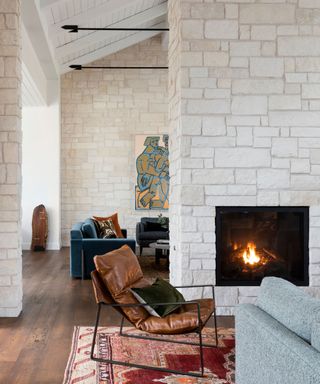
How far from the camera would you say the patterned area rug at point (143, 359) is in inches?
130

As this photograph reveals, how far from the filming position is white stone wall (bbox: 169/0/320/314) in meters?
5.03

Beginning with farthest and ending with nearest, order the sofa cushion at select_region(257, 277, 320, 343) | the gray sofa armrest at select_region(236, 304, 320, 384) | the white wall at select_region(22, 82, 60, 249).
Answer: the white wall at select_region(22, 82, 60, 249) → the sofa cushion at select_region(257, 277, 320, 343) → the gray sofa armrest at select_region(236, 304, 320, 384)

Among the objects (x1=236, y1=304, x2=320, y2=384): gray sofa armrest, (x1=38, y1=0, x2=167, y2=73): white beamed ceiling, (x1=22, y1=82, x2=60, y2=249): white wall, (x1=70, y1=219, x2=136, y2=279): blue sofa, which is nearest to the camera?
(x1=236, y1=304, x2=320, y2=384): gray sofa armrest

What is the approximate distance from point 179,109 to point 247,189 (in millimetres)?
1051

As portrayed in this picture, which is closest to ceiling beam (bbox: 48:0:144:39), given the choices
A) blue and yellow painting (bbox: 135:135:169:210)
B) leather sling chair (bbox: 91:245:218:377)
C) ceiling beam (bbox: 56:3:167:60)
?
ceiling beam (bbox: 56:3:167:60)

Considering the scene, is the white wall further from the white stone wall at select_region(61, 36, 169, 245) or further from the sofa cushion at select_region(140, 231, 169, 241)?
the sofa cushion at select_region(140, 231, 169, 241)

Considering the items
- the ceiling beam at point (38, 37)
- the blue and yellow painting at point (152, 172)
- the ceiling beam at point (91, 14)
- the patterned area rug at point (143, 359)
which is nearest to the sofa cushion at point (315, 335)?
the patterned area rug at point (143, 359)

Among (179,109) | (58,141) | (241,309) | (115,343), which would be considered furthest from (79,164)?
(241,309)

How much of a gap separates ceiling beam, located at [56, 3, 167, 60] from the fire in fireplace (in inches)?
229

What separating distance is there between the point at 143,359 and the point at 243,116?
101 inches

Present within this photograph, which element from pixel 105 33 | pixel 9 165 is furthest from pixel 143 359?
pixel 105 33

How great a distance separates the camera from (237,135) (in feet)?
16.6

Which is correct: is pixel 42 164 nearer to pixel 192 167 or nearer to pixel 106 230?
pixel 106 230

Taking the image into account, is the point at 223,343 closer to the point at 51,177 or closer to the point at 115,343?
the point at 115,343
